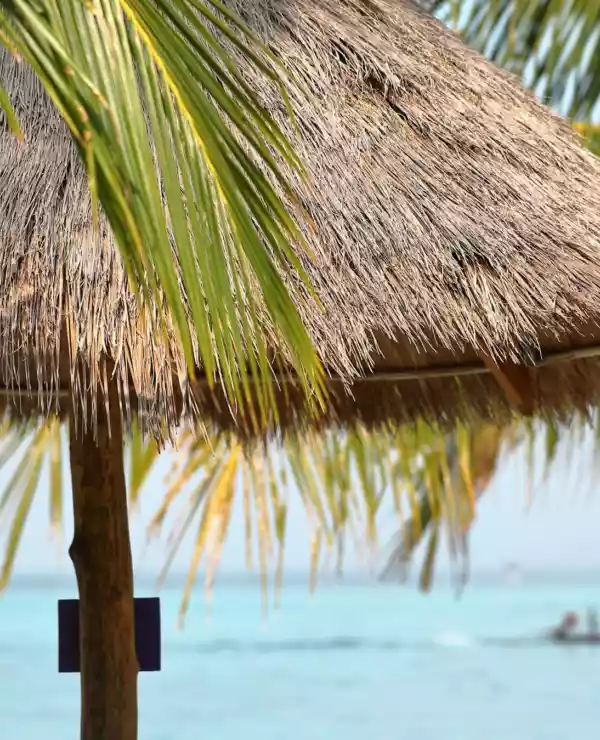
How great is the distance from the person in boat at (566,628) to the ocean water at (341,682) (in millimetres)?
479

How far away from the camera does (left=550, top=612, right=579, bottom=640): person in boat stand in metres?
20.1

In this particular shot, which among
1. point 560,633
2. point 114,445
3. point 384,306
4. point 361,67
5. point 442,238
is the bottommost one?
point 560,633

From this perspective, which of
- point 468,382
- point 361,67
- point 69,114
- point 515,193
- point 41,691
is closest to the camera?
point 69,114

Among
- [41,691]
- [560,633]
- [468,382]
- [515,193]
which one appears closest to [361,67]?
[515,193]

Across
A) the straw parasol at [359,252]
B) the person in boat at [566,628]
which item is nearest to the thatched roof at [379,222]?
the straw parasol at [359,252]

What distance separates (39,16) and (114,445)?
1.60 meters

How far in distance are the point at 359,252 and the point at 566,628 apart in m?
19.4

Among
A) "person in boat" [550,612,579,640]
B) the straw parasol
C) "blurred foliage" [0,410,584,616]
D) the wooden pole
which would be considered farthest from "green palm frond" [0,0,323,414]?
"person in boat" [550,612,579,640]

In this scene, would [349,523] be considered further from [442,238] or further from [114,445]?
[442,238]

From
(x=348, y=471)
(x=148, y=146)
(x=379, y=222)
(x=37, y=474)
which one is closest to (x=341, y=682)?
(x=348, y=471)

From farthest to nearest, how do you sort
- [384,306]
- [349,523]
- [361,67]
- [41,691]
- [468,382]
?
1. [41,691]
2. [349,523]
3. [468,382]
4. [361,67]
5. [384,306]

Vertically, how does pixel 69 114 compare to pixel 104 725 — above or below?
above

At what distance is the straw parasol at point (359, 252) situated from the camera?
1.76 meters

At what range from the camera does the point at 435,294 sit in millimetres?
1912
